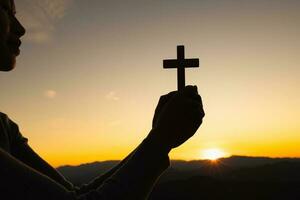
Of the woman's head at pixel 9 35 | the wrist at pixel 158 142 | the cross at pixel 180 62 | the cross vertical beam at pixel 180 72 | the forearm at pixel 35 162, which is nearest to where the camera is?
the wrist at pixel 158 142

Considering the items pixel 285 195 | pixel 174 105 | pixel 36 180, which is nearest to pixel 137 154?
pixel 174 105

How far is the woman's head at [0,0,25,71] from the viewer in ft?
8.63

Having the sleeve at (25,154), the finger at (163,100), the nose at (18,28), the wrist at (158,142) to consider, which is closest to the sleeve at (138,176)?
the wrist at (158,142)

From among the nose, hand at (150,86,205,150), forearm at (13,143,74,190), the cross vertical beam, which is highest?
the nose

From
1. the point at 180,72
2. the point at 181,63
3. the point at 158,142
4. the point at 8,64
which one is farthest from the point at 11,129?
the point at 181,63

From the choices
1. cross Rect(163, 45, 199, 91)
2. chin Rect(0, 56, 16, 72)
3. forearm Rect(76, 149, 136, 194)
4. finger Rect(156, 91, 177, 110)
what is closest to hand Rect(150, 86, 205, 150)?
finger Rect(156, 91, 177, 110)

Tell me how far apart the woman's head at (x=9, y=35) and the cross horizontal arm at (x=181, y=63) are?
1.60 meters

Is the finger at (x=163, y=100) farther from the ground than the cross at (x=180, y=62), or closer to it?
closer to it

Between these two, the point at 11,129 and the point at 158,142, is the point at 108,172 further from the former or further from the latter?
the point at 158,142

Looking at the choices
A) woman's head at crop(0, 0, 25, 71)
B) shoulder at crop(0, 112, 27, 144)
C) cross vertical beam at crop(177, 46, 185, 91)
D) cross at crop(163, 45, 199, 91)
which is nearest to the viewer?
woman's head at crop(0, 0, 25, 71)

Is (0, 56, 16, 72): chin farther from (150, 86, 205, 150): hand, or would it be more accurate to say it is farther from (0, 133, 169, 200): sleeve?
(150, 86, 205, 150): hand

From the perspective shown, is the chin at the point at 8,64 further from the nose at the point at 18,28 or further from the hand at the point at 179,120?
the hand at the point at 179,120

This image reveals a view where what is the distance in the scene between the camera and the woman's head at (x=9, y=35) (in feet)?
8.63

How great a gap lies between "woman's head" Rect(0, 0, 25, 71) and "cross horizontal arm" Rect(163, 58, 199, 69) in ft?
5.25
